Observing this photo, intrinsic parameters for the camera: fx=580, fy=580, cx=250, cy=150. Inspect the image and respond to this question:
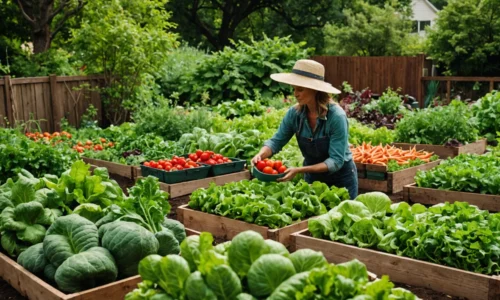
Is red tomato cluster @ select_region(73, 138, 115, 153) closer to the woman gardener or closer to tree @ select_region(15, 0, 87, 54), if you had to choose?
the woman gardener

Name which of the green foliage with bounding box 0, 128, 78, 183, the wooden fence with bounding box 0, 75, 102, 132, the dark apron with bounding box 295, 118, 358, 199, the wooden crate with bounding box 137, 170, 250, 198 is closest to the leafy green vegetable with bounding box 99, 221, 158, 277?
the dark apron with bounding box 295, 118, 358, 199

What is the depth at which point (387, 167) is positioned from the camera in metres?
8.96

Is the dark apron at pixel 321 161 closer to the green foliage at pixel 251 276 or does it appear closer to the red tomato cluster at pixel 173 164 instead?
the red tomato cluster at pixel 173 164

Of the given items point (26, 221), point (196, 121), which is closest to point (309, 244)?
point (26, 221)

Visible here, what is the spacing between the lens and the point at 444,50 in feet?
64.8

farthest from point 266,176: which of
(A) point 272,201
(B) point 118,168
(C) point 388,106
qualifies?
(C) point 388,106

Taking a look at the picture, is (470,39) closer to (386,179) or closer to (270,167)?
(386,179)

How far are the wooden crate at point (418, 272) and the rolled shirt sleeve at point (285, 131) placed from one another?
1314mm

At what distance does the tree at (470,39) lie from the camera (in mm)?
19141

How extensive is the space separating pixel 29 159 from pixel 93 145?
3.85 metres

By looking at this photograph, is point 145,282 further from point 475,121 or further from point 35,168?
point 475,121

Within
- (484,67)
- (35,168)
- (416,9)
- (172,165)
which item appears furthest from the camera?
(416,9)

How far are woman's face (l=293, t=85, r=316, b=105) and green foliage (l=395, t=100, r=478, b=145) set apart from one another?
5.40 m

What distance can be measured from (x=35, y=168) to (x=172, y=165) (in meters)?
2.06
